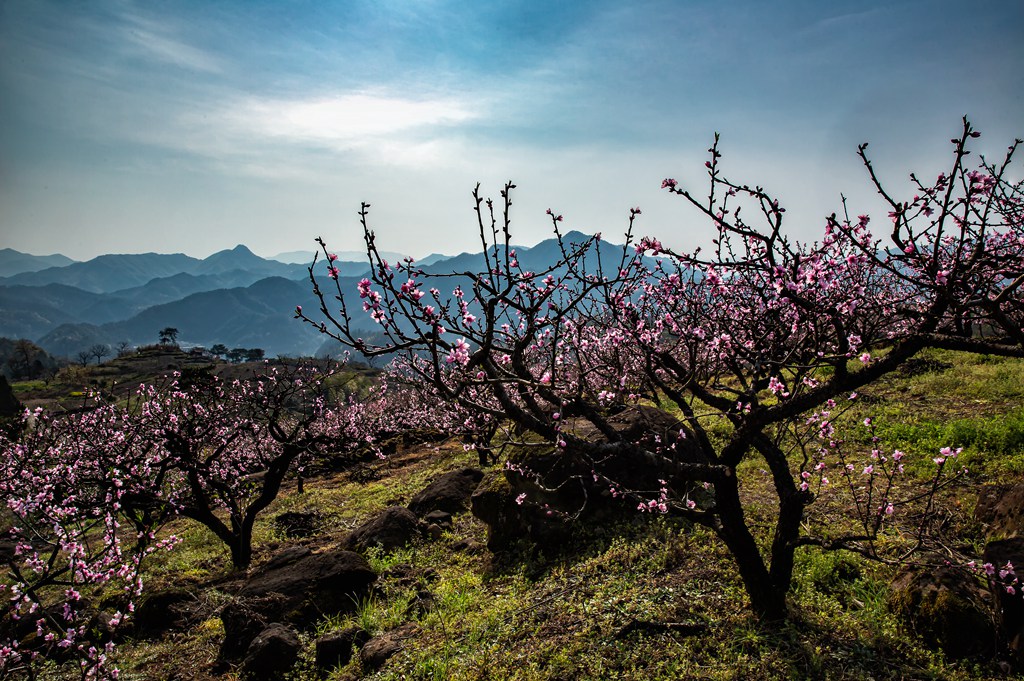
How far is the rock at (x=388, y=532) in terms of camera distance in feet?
39.9

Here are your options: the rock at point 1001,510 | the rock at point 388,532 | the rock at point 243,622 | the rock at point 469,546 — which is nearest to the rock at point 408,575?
the rock at point 469,546

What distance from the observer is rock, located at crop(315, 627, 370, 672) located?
777 cm

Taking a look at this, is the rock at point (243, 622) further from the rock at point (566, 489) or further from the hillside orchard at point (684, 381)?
the rock at point (566, 489)

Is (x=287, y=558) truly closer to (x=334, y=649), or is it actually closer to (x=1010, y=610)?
(x=334, y=649)

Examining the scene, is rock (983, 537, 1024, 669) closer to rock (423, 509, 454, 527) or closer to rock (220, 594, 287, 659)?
rock (220, 594, 287, 659)

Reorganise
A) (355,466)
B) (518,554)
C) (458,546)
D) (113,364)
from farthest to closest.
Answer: (113,364), (355,466), (458,546), (518,554)

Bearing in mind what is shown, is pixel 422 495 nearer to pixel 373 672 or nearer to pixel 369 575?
pixel 369 575

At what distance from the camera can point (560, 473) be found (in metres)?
10.0

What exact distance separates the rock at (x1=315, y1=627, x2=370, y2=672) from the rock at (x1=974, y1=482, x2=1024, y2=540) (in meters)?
9.21

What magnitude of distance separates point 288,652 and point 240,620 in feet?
4.70

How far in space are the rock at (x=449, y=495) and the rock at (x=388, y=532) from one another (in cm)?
136

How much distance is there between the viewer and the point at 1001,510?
23.1ft

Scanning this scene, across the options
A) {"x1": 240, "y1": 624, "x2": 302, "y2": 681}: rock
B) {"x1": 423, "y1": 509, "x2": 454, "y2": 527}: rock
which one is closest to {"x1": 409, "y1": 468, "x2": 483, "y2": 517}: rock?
{"x1": 423, "y1": 509, "x2": 454, "y2": 527}: rock

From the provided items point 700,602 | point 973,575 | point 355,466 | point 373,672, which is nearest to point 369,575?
point 373,672
